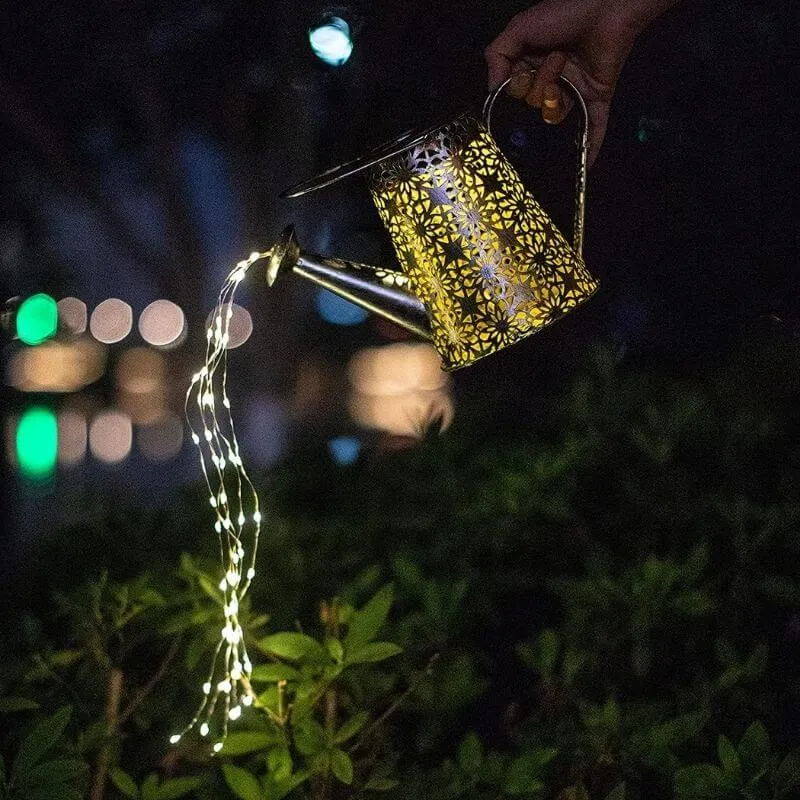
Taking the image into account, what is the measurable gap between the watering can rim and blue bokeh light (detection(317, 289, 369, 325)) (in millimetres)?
1646

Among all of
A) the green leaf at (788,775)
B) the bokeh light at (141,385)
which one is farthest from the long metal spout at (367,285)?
the bokeh light at (141,385)

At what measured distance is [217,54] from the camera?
84.4 inches

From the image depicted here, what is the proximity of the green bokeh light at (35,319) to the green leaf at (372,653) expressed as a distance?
1013 millimetres

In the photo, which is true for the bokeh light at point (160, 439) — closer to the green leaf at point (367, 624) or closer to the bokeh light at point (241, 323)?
the bokeh light at point (241, 323)

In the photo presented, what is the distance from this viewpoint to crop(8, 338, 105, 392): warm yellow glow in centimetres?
831

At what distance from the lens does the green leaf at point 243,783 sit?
110 cm

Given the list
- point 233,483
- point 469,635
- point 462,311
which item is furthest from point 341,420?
point 462,311

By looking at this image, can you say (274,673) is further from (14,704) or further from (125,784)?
(14,704)

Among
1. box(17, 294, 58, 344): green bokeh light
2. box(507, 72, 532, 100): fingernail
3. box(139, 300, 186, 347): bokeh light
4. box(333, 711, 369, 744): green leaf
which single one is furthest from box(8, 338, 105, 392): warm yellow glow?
box(333, 711, 369, 744): green leaf

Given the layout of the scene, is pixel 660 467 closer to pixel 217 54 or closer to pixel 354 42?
pixel 354 42

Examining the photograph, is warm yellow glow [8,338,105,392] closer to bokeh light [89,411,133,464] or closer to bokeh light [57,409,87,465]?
bokeh light [57,409,87,465]

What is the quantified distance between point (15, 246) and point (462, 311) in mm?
1767

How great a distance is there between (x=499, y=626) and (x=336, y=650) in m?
0.62

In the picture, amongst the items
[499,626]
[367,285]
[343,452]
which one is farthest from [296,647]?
[343,452]
